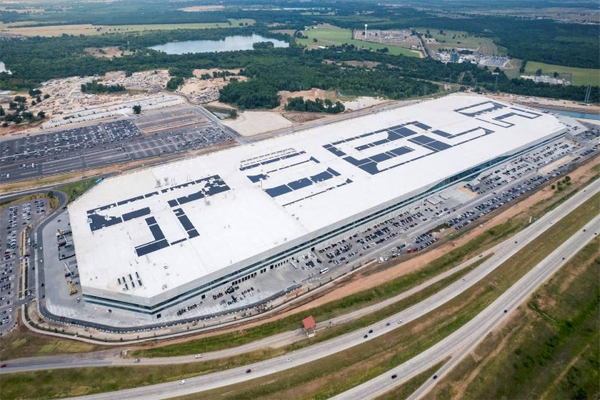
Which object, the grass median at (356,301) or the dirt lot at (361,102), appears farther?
the dirt lot at (361,102)

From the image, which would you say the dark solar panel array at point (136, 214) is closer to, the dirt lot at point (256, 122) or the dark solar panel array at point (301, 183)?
the dark solar panel array at point (301, 183)

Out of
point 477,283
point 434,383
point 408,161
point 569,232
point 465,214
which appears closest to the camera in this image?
point 434,383

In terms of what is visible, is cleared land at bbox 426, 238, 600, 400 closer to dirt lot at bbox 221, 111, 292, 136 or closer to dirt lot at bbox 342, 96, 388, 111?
dirt lot at bbox 221, 111, 292, 136

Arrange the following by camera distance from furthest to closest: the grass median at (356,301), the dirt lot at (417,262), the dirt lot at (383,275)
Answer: the dirt lot at (417,262)
the dirt lot at (383,275)
the grass median at (356,301)

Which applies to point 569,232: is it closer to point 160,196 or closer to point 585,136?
point 585,136

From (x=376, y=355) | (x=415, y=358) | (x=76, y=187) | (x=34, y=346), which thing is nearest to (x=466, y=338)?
(x=415, y=358)

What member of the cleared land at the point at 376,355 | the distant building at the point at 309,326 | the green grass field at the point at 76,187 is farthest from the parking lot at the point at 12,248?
the distant building at the point at 309,326

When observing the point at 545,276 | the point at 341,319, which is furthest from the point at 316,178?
the point at 545,276
